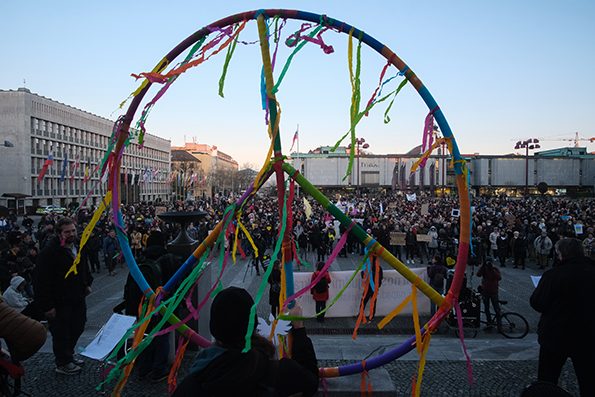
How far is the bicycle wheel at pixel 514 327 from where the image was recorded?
300 inches

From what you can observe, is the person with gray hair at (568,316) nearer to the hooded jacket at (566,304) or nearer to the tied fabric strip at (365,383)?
the hooded jacket at (566,304)

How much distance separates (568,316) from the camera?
3502mm

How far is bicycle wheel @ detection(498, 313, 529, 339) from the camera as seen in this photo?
7620mm

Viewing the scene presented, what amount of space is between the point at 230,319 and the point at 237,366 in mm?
243

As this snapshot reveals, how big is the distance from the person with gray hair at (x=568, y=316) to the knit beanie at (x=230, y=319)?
3.26 metres

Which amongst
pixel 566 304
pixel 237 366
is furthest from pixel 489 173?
pixel 237 366

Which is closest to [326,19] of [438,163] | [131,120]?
[131,120]

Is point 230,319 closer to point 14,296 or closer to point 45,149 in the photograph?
point 14,296

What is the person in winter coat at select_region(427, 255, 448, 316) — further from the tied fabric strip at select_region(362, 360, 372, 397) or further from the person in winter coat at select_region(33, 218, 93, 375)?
the person in winter coat at select_region(33, 218, 93, 375)

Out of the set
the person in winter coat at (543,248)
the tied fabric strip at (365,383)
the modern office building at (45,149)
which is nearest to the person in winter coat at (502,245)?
the person in winter coat at (543,248)

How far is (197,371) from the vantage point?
1.79 meters

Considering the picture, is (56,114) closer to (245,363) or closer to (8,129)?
(8,129)

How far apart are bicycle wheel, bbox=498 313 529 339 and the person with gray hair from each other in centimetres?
454

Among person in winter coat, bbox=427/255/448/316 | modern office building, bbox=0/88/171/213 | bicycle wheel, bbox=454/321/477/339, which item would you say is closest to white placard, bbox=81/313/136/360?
bicycle wheel, bbox=454/321/477/339
